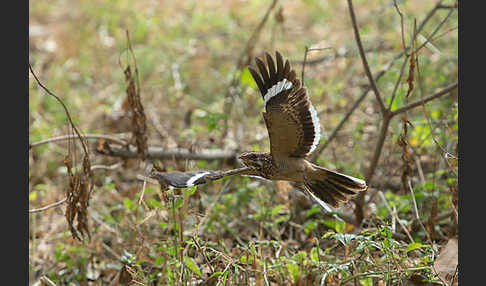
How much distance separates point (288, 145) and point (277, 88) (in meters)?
0.31

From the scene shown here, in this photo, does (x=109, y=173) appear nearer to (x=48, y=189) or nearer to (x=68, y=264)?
(x=48, y=189)

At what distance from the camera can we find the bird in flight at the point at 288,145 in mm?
2850

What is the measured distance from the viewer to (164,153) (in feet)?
13.7

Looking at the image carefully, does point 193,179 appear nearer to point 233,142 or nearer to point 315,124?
point 315,124

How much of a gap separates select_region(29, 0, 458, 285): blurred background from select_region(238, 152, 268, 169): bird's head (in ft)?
1.28

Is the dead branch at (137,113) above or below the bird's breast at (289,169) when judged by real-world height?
above

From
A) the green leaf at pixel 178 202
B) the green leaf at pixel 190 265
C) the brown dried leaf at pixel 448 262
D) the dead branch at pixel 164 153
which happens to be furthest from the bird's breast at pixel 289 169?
the dead branch at pixel 164 153

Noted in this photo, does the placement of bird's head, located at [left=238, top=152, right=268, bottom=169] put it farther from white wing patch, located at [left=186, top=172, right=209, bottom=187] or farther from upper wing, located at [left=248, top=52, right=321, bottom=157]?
white wing patch, located at [left=186, top=172, right=209, bottom=187]

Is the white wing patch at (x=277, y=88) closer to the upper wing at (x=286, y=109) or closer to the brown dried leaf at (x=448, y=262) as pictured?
the upper wing at (x=286, y=109)

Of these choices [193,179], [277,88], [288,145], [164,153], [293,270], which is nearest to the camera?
[193,179]

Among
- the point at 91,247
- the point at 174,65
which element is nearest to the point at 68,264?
the point at 91,247

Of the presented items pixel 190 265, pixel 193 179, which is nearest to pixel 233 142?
pixel 190 265

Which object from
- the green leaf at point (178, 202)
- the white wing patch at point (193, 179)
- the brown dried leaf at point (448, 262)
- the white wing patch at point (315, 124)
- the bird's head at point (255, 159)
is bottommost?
the brown dried leaf at point (448, 262)

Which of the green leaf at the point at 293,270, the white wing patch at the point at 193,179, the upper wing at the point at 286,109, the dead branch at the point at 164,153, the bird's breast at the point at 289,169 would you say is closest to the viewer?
the white wing patch at the point at 193,179
